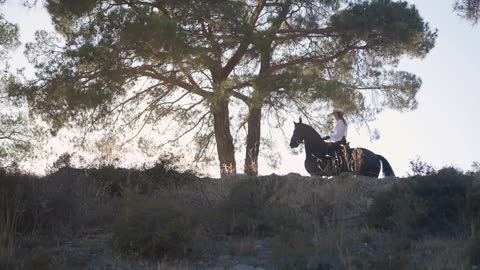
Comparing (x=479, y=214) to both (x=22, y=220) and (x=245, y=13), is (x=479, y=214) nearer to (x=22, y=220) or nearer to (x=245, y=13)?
(x=22, y=220)

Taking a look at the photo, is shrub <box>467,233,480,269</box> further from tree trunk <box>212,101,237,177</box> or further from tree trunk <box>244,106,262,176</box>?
tree trunk <box>212,101,237,177</box>

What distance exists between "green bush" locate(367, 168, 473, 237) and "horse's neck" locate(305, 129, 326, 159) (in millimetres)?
7004

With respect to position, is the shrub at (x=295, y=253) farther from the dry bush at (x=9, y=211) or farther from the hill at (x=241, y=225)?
the dry bush at (x=9, y=211)

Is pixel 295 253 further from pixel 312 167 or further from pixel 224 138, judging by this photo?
pixel 224 138

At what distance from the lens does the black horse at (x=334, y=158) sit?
693 inches

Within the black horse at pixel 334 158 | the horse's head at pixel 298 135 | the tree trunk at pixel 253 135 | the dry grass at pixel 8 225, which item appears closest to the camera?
the dry grass at pixel 8 225

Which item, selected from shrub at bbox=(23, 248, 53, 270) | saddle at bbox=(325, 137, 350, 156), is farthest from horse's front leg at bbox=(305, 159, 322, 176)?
shrub at bbox=(23, 248, 53, 270)

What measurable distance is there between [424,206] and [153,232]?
363cm

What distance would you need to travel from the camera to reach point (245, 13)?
71.4ft

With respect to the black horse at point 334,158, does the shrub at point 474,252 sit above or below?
below

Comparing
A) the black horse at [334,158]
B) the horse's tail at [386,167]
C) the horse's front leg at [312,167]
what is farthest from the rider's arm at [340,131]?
the horse's tail at [386,167]

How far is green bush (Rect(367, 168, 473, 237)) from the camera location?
1062cm

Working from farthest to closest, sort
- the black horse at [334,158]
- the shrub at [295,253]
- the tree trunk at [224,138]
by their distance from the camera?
the tree trunk at [224,138] → the black horse at [334,158] → the shrub at [295,253]

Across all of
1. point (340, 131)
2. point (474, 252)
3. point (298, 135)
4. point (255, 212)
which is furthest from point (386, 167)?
point (474, 252)
